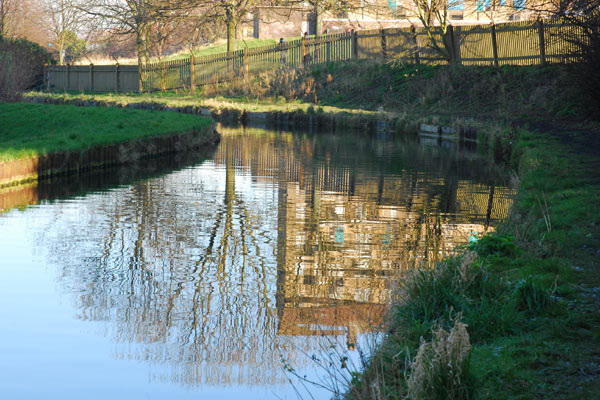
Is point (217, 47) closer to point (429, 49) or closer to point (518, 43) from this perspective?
point (429, 49)

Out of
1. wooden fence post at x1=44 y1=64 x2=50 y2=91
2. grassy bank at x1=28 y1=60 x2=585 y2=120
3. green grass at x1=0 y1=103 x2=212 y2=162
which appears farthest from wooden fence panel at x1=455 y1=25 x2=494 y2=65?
wooden fence post at x1=44 y1=64 x2=50 y2=91

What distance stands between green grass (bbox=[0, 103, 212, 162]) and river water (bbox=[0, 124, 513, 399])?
88 cm

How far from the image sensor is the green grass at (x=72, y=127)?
44.7 feet

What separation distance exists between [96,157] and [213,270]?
785cm

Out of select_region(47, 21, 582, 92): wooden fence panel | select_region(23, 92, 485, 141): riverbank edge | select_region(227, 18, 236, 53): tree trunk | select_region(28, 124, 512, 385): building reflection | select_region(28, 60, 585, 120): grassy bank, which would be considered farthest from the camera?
select_region(227, 18, 236, 53): tree trunk

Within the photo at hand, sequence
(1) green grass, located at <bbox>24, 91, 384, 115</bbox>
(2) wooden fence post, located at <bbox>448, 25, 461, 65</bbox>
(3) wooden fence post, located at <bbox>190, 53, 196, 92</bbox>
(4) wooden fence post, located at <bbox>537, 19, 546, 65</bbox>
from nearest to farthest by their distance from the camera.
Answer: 1. (4) wooden fence post, located at <bbox>537, 19, 546, 65</bbox>
2. (1) green grass, located at <bbox>24, 91, 384, 115</bbox>
3. (2) wooden fence post, located at <bbox>448, 25, 461, 65</bbox>
4. (3) wooden fence post, located at <bbox>190, 53, 196, 92</bbox>

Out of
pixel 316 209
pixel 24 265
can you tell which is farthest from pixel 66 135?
pixel 24 265

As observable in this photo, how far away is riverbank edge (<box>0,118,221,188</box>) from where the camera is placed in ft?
39.8

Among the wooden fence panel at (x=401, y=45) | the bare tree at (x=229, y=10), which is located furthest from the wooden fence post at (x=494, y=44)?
the bare tree at (x=229, y=10)

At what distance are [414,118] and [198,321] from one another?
17.3m

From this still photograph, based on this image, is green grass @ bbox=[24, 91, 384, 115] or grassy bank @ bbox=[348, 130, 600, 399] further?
green grass @ bbox=[24, 91, 384, 115]

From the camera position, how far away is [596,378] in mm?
3793

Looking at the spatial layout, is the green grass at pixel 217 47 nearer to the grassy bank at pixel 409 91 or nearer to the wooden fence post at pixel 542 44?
the grassy bank at pixel 409 91

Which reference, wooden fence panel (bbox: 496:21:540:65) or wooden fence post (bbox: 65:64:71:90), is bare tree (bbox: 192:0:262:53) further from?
wooden fence panel (bbox: 496:21:540:65)
